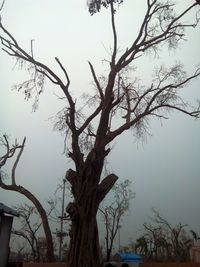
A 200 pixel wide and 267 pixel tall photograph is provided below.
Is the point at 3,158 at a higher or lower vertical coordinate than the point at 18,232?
higher

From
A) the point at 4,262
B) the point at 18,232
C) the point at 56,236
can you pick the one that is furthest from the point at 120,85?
the point at 56,236

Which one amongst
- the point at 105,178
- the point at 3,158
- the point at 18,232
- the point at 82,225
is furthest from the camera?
the point at 18,232

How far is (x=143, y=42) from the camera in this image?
13227 mm

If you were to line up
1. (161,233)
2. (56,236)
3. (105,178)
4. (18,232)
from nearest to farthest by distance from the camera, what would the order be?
(105,178) < (18,232) < (56,236) < (161,233)

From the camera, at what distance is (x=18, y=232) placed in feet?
84.9

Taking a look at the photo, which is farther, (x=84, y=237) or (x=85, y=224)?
(x=85, y=224)

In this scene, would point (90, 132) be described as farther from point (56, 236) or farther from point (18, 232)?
point (56, 236)

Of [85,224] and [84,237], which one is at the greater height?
[85,224]

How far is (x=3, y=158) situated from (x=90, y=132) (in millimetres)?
8558

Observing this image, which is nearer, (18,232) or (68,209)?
(68,209)

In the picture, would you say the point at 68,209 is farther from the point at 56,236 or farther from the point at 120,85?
the point at 56,236

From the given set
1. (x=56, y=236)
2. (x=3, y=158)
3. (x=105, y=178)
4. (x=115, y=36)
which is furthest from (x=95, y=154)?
(x=56, y=236)

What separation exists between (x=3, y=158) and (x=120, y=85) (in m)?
9.26

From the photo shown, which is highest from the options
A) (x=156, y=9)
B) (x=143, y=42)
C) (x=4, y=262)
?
(x=156, y=9)
